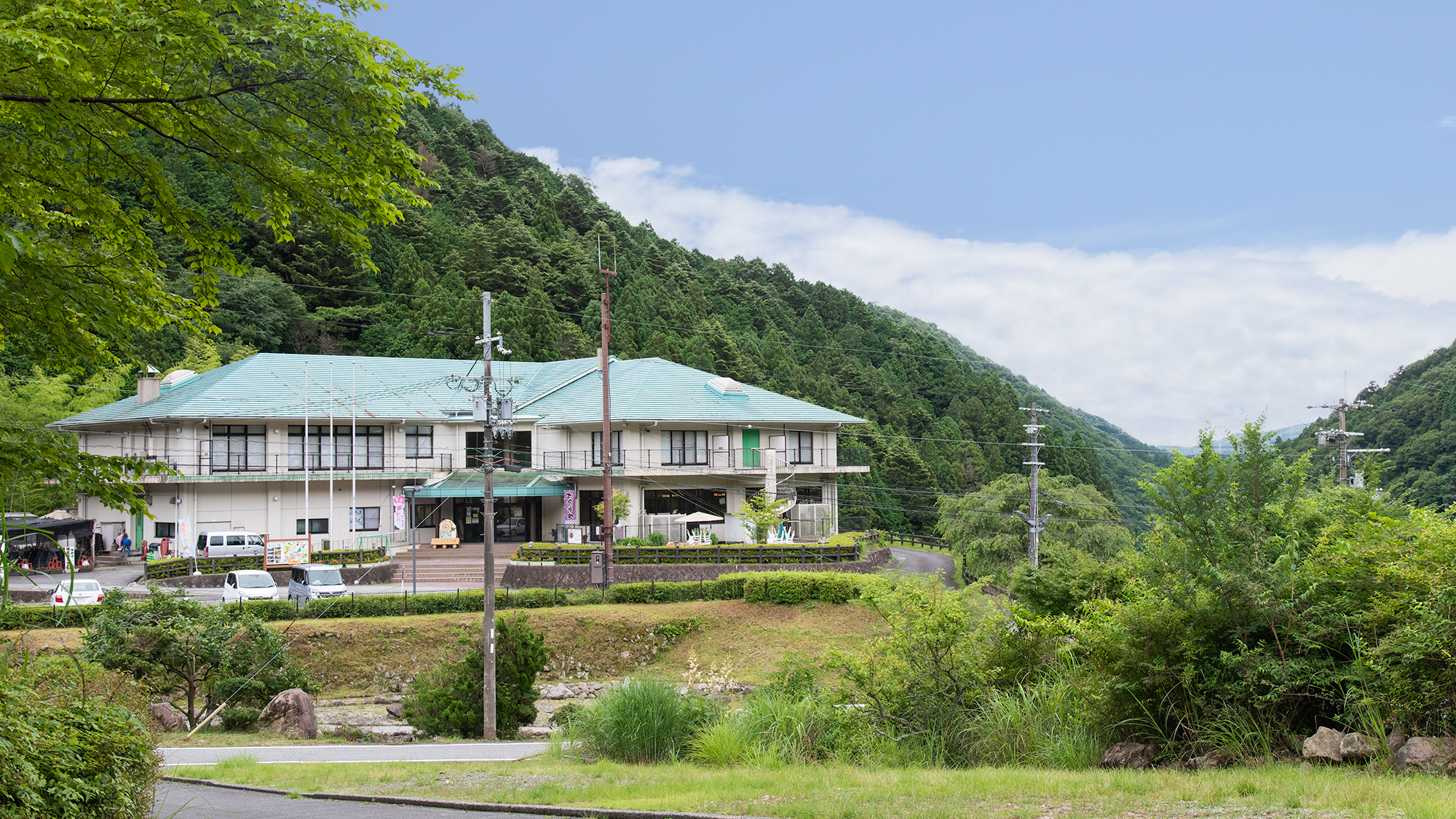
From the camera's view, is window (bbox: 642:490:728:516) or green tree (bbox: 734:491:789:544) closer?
green tree (bbox: 734:491:789:544)

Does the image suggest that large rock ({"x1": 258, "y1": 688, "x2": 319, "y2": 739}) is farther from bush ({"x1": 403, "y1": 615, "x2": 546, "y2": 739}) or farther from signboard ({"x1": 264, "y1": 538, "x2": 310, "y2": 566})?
signboard ({"x1": 264, "y1": 538, "x2": 310, "y2": 566})

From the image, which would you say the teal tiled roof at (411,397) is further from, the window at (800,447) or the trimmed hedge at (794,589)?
the trimmed hedge at (794,589)

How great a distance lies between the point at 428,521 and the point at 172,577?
1217 centimetres

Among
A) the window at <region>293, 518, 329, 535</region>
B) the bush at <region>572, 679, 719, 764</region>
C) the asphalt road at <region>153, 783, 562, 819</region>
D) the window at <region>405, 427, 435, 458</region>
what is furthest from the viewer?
the window at <region>405, 427, 435, 458</region>

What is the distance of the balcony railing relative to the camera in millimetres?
40156

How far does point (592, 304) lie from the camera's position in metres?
64.9

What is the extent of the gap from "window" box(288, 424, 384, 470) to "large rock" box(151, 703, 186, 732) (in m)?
22.5

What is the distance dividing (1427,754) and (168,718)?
18.7 m

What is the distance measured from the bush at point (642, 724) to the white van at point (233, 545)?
1115 inches

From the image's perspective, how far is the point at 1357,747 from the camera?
7.15 meters

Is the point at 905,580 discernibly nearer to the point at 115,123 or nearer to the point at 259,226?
the point at 115,123

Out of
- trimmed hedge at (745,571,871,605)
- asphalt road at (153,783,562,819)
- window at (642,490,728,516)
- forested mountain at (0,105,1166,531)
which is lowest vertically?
trimmed hedge at (745,571,871,605)

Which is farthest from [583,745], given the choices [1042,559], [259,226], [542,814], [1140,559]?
[259,226]

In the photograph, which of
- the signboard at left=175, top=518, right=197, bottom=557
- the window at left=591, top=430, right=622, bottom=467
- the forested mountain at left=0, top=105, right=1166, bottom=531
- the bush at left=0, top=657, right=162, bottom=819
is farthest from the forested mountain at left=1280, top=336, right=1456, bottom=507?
the signboard at left=175, top=518, right=197, bottom=557
